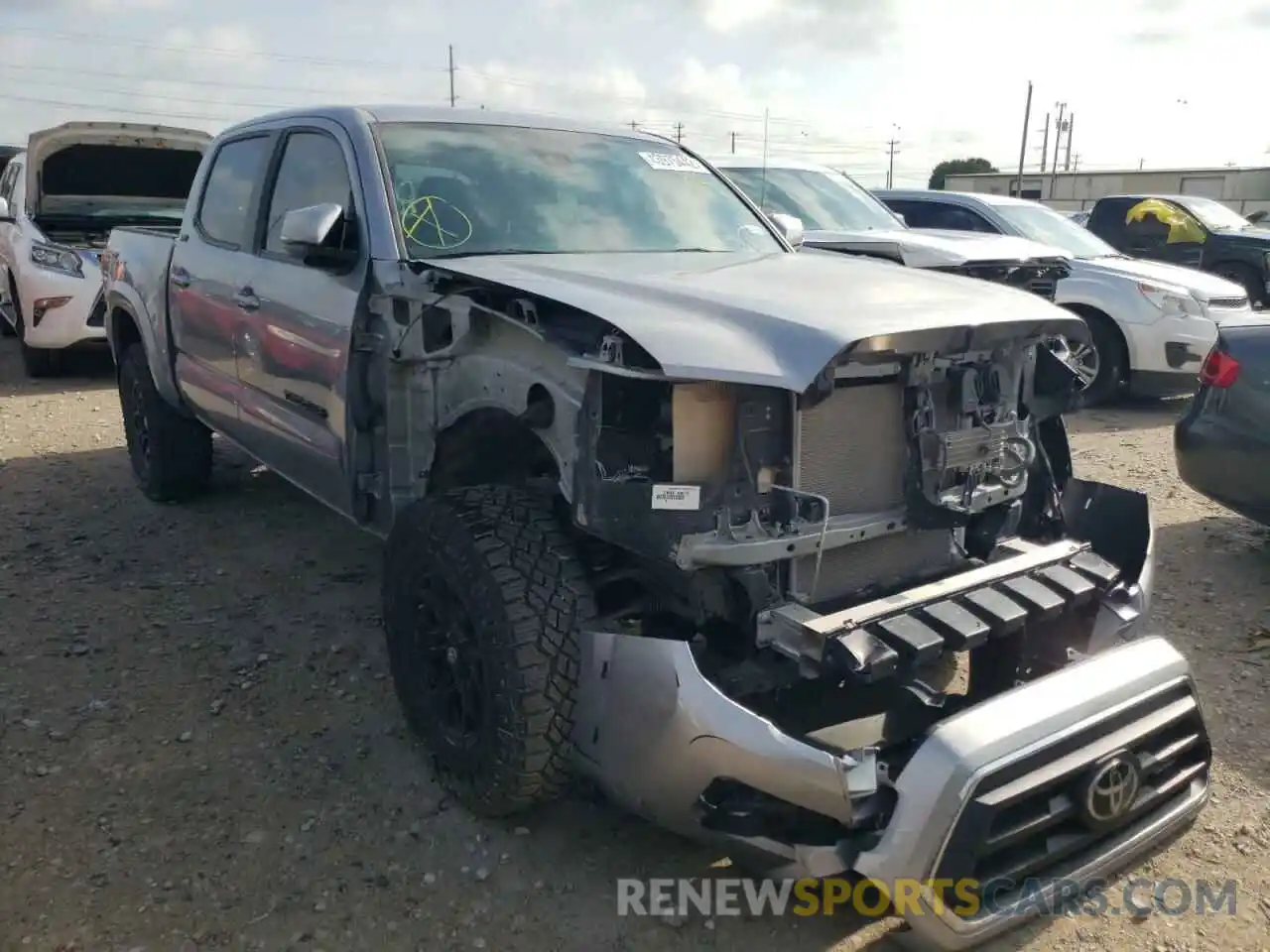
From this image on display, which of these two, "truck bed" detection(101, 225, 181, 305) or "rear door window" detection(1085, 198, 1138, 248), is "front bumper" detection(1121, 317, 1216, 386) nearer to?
"rear door window" detection(1085, 198, 1138, 248)

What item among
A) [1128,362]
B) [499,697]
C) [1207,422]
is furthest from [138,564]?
[1128,362]

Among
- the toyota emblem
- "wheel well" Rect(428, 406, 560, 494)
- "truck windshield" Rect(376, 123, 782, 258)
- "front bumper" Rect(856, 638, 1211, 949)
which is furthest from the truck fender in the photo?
the toyota emblem

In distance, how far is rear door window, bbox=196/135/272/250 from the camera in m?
4.33

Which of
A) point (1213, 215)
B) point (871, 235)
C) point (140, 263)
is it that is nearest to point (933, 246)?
point (871, 235)

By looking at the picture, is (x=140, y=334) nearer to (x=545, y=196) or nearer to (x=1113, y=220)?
(x=545, y=196)

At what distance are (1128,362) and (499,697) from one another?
7.26 metres

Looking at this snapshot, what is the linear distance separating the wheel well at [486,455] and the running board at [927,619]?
0.89 meters

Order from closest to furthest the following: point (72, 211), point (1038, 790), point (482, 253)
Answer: point (1038, 790) → point (482, 253) → point (72, 211)

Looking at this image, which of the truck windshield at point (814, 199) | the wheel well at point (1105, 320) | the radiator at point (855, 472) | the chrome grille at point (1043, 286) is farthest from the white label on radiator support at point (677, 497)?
the wheel well at point (1105, 320)

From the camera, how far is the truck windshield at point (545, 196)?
3.52 metres

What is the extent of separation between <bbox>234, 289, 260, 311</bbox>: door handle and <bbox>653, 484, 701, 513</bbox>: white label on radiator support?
87.8 inches

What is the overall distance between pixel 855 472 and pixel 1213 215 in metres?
13.6

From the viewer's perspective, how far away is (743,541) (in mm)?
2486

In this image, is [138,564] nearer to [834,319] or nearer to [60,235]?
[834,319]
